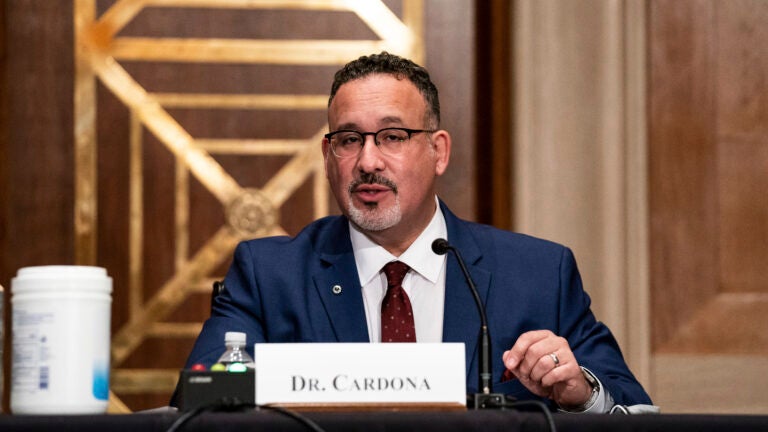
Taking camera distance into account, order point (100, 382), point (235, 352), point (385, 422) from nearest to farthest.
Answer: point (385, 422) < point (100, 382) < point (235, 352)

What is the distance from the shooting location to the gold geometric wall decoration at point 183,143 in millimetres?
3881

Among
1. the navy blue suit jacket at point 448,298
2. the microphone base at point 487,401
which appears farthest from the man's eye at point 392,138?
the microphone base at point 487,401

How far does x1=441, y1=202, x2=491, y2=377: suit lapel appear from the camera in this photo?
244 centimetres

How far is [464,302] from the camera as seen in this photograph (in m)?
2.49

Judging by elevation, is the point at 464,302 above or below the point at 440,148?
below

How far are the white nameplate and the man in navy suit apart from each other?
0.76m

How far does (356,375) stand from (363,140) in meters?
1.07

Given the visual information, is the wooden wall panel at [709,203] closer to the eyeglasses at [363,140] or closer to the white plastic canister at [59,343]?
the eyeglasses at [363,140]

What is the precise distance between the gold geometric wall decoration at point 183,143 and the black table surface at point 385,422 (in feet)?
8.12

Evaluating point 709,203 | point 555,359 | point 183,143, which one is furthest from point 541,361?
point 183,143

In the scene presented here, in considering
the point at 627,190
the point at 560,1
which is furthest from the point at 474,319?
the point at 560,1

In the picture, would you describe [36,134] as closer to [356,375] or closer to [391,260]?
[391,260]

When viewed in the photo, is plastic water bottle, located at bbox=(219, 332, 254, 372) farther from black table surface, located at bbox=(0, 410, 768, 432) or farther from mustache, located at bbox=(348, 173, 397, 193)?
mustache, located at bbox=(348, 173, 397, 193)

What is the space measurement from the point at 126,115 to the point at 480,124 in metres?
1.22
